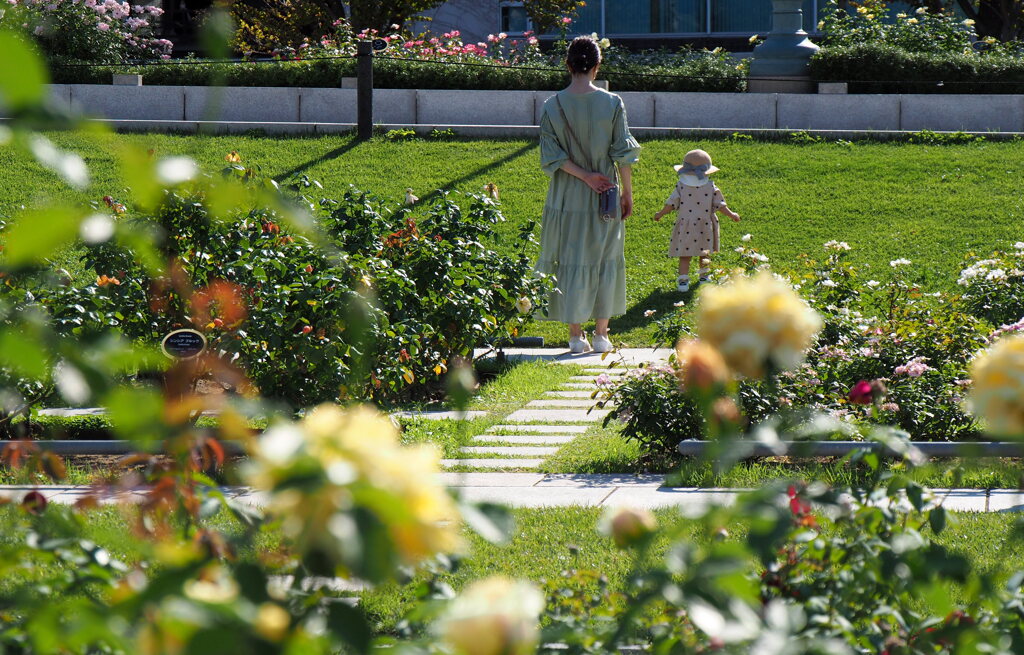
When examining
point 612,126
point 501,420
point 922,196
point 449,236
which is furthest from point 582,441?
point 922,196

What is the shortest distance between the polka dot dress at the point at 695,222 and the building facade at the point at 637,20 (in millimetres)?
15614

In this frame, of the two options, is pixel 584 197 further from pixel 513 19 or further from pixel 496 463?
pixel 513 19

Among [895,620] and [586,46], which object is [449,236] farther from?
[895,620]

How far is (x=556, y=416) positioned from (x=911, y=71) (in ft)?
32.8

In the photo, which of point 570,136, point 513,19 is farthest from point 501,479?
point 513,19

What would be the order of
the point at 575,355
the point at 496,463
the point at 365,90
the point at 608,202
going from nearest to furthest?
the point at 496,463 → the point at 608,202 → the point at 575,355 → the point at 365,90

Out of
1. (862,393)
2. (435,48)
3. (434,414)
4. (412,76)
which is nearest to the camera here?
(862,393)

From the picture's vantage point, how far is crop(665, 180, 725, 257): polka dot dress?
31.9ft

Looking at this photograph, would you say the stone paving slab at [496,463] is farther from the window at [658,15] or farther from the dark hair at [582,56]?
the window at [658,15]

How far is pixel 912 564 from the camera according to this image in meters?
1.66

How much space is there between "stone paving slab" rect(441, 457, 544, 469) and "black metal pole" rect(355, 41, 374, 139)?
27.0 feet

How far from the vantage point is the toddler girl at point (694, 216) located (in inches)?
383

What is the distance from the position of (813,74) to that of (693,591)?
14514 mm

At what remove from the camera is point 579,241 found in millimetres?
8188
